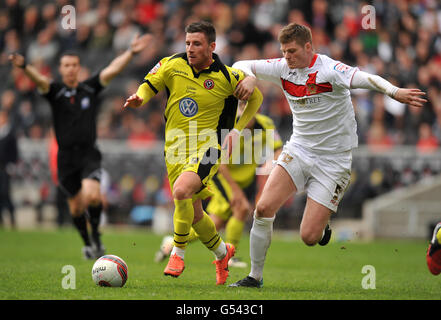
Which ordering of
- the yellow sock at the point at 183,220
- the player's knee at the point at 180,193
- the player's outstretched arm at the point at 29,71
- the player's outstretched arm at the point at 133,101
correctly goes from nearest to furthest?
the player's outstretched arm at the point at 133,101 → the player's knee at the point at 180,193 → the yellow sock at the point at 183,220 → the player's outstretched arm at the point at 29,71

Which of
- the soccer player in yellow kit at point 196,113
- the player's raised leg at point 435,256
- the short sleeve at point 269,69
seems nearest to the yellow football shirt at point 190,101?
the soccer player in yellow kit at point 196,113

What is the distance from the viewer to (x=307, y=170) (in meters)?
7.61

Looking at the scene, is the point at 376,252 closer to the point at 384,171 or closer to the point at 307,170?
the point at 384,171

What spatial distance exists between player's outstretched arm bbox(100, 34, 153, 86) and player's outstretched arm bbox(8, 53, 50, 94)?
84cm

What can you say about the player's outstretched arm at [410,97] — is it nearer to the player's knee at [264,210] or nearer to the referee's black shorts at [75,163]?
the player's knee at [264,210]

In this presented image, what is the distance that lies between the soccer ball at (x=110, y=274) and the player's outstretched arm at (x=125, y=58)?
3881 mm

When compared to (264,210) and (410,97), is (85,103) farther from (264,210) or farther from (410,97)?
(410,97)

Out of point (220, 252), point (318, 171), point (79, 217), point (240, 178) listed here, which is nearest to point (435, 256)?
point (318, 171)

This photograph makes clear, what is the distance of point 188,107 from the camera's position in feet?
25.0

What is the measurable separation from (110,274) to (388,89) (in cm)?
321

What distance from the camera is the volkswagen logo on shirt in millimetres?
7603

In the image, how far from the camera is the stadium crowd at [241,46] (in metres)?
18.2

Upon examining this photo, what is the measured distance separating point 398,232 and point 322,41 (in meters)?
5.65
